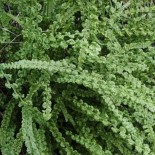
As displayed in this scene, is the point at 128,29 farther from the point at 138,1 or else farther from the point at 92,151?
the point at 92,151

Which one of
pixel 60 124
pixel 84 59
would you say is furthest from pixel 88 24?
pixel 60 124

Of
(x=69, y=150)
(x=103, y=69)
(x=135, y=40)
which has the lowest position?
(x=69, y=150)

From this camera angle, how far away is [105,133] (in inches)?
61.9

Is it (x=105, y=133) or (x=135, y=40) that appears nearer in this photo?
(x=105, y=133)

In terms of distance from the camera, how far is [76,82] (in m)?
1.44

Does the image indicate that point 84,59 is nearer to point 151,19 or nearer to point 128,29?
point 128,29

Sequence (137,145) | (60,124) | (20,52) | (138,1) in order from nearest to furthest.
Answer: (137,145)
(20,52)
(60,124)
(138,1)

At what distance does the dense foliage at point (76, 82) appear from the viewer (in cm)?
143

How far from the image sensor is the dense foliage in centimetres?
143

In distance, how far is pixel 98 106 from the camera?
161cm

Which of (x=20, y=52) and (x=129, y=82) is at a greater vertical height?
(x=20, y=52)

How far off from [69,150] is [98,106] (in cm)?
22

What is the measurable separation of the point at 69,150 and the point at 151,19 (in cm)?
66

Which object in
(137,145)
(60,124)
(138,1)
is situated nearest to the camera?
(137,145)
